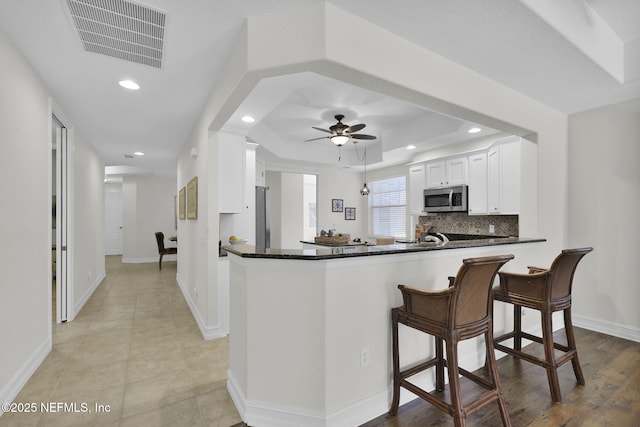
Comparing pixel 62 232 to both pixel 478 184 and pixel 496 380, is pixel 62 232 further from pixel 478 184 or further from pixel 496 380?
pixel 478 184

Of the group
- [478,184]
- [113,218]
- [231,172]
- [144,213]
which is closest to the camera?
[231,172]

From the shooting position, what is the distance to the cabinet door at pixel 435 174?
5.18m

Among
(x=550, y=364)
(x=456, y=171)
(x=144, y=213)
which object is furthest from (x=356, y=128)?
(x=144, y=213)

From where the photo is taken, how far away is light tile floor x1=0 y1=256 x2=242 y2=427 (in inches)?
77.7

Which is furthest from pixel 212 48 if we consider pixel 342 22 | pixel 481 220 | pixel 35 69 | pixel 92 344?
pixel 481 220

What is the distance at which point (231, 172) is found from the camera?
3.42 meters

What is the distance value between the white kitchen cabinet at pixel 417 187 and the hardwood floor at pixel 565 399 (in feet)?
10.3

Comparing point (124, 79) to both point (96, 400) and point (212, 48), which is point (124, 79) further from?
point (96, 400)

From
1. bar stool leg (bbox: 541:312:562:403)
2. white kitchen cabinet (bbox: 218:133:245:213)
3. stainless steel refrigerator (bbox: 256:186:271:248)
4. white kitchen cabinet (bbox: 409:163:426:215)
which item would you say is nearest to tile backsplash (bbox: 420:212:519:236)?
white kitchen cabinet (bbox: 409:163:426:215)

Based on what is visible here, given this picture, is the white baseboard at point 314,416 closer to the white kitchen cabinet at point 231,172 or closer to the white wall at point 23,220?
the white wall at point 23,220

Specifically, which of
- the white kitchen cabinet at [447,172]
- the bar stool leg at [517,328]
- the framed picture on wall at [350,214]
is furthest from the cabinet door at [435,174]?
the bar stool leg at [517,328]

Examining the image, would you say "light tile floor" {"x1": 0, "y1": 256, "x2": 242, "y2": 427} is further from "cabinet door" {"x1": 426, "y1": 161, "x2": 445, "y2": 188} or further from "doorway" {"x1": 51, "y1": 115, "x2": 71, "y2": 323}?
"cabinet door" {"x1": 426, "y1": 161, "x2": 445, "y2": 188}

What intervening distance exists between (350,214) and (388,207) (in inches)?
39.4

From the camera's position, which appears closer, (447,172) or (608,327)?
(608,327)
